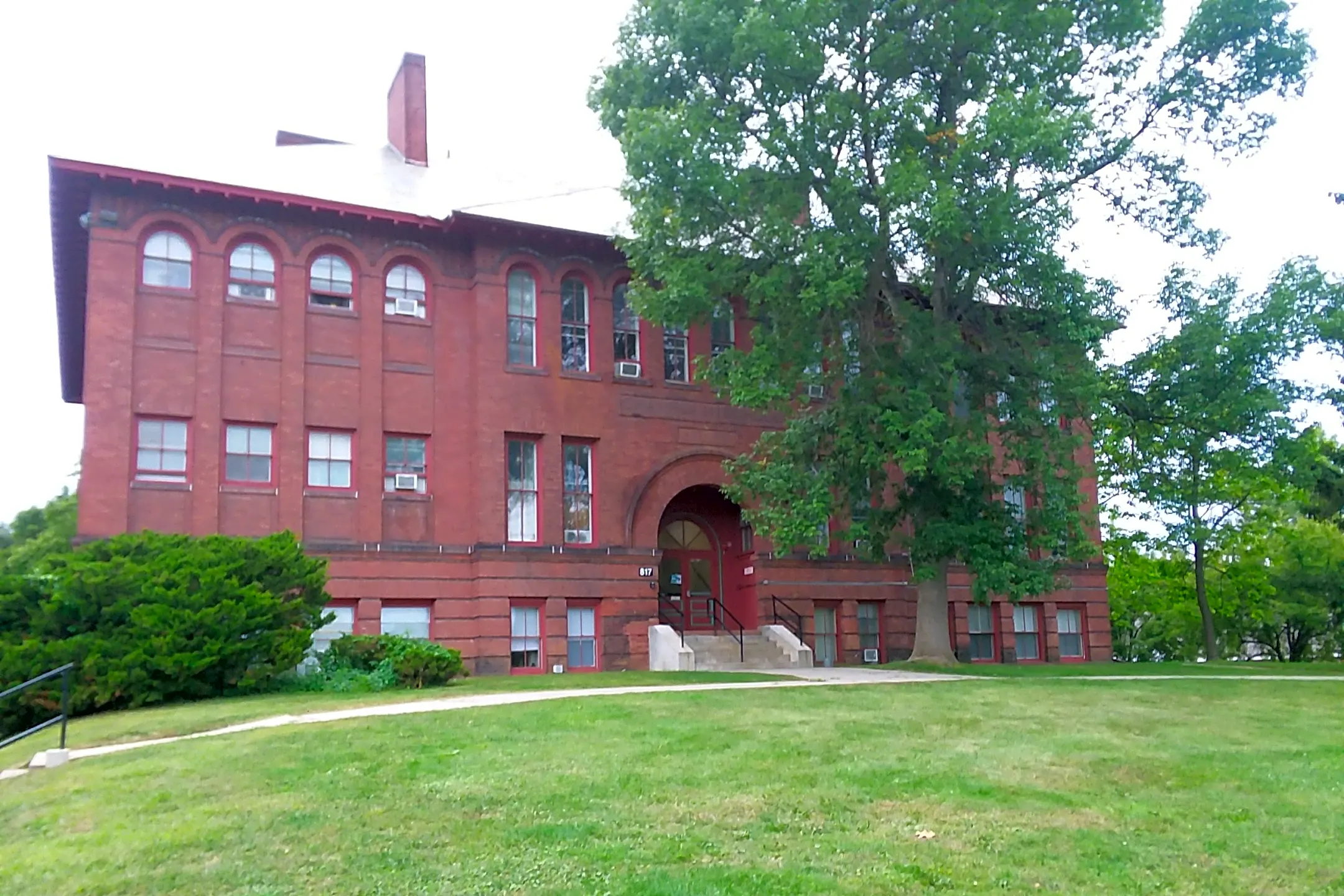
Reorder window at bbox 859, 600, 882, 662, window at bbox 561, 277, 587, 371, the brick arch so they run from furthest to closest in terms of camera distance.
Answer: window at bbox 859, 600, 882, 662
window at bbox 561, 277, 587, 371
the brick arch

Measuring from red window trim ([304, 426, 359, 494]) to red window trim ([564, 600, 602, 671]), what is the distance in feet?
15.8

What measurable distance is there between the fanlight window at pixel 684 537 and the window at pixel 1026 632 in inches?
335

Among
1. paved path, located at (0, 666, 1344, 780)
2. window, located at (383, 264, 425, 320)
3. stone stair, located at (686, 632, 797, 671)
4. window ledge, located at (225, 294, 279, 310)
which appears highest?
window, located at (383, 264, 425, 320)

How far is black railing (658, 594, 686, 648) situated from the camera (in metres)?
26.5

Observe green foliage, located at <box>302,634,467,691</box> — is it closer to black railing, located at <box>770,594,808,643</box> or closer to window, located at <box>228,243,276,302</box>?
window, located at <box>228,243,276,302</box>

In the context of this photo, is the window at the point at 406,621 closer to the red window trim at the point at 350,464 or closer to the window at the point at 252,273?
the red window trim at the point at 350,464

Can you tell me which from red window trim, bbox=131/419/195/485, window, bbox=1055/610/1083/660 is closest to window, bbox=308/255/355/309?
red window trim, bbox=131/419/195/485

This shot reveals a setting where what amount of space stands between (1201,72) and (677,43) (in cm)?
980

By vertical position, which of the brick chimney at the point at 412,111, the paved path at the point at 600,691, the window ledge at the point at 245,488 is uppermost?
the brick chimney at the point at 412,111

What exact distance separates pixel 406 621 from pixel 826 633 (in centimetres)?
969

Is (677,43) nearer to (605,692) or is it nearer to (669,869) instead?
(605,692)

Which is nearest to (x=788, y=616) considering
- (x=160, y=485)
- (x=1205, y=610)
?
(x=160, y=485)

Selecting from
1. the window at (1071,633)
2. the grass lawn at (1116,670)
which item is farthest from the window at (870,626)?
the window at (1071,633)

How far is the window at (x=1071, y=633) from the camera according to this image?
3142 cm
